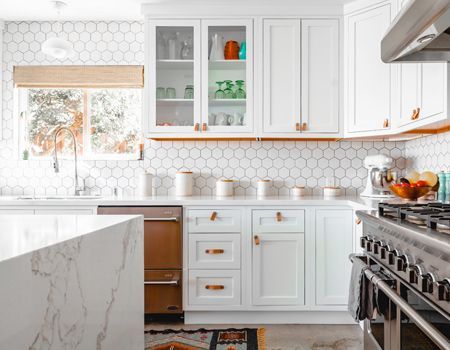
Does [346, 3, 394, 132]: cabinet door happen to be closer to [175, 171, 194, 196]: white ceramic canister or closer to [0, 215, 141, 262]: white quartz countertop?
[175, 171, 194, 196]: white ceramic canister

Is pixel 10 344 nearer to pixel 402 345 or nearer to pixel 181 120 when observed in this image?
pixel 402 345

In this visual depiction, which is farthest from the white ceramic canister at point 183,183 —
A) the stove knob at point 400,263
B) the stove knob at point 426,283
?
the stove knob at point 426,283

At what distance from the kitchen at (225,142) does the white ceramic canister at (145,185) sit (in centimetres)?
2

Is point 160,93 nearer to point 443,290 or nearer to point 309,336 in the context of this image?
point 309,336

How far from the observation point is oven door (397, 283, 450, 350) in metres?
1.17

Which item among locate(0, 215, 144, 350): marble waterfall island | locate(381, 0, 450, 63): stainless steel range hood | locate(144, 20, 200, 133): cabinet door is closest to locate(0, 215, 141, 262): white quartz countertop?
locate(0, 215, 144, 350): marble waterfall island

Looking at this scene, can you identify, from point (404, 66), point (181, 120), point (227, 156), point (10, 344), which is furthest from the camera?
point (227, 156)

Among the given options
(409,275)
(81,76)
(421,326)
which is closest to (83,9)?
(81,76)

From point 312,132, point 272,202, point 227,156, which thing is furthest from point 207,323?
point 312,132

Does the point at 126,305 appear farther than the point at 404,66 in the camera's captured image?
No

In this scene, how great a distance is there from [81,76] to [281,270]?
2315mm

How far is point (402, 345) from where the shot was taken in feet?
4.95

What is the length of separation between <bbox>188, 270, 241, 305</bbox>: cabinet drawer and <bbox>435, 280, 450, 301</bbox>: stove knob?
77.7 inches

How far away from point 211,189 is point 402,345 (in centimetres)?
229
